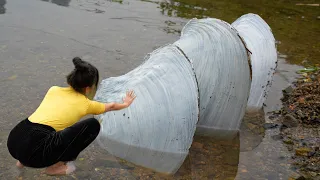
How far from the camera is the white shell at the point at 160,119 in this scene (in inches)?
175

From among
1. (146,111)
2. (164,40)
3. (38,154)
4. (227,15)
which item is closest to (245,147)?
(146,111)

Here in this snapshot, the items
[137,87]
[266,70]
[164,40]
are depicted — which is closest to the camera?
[137,87]

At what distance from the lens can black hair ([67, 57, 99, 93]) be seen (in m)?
3.47

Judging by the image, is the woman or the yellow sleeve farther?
the yellow sleeve

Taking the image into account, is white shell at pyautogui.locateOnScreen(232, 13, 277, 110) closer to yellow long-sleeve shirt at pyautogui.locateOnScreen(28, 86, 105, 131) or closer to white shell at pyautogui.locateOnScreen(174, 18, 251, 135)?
white shell at pyautogui.locateOnScreen(174, 18, 251, 135)

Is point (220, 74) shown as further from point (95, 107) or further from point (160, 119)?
point (95, 107)

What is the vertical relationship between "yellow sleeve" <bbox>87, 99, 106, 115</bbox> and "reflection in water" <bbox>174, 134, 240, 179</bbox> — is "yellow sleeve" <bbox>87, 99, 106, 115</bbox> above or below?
above

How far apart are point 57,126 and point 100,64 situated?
369 cm

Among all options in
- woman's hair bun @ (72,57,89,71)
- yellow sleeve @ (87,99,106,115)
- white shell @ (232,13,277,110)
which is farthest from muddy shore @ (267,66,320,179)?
woman's hair bun @ (72,57,89,71)

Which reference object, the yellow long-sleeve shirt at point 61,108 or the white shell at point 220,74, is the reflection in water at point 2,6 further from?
the yellow long-sleeve shirt at point 61,108

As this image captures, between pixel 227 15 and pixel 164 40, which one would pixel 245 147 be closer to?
pixel 164 40

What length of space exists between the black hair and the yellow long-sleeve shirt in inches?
4.3

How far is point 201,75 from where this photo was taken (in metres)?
5.08

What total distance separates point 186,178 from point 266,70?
2633 mm
